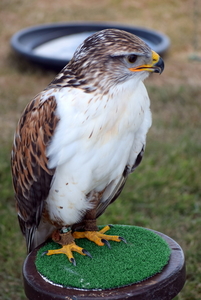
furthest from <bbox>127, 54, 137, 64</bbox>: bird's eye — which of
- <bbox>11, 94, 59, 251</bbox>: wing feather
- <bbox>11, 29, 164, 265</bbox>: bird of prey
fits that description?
<bbox>11, 94, 59, 251</bbox>: wing feather

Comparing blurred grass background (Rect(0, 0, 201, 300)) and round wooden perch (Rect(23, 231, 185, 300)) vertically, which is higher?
round wooden perch (Rect(23, 231, 185, 300))

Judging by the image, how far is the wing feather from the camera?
2250mm

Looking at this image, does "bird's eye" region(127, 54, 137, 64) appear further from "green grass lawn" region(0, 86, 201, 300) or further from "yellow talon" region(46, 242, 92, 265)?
"green grass lawn" region(0, 86, 201, 300)

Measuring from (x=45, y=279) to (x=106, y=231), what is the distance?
1.85 feet

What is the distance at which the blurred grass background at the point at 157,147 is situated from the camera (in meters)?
3.95

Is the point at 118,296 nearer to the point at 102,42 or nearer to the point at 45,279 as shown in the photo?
the point at 45,279

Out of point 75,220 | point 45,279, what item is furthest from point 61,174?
point 45,279

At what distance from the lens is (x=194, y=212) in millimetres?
4434

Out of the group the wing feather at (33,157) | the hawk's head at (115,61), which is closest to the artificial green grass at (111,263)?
the wing feather at (33,157)

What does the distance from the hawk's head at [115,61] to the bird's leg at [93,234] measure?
77 cm

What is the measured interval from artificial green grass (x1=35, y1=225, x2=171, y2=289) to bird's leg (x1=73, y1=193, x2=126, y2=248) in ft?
0.08

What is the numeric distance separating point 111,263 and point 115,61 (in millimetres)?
1020

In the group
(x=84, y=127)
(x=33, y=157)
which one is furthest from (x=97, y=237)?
(x=84, y=127)

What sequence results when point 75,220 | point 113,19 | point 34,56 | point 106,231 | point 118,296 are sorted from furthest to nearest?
point 113,19 < point 34,56 < point 106,231 < point 75,220 < point 118,296
